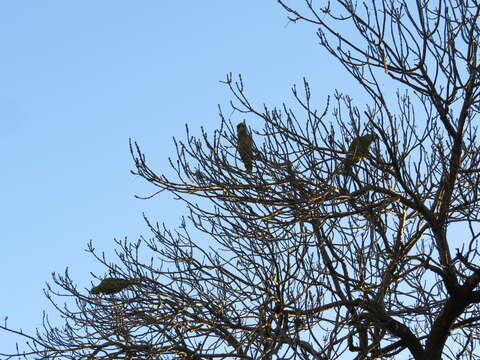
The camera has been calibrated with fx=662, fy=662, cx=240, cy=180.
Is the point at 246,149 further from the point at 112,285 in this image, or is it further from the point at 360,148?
the point at 112,285

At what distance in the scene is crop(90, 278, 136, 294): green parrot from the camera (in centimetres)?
660

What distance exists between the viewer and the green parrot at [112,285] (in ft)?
21.6

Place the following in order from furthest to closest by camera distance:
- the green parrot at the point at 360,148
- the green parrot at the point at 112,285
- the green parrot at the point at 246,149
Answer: the green parrot at the point at 112,285, the green parrot at the point at 360,148, the green parrot at the point at 246,149

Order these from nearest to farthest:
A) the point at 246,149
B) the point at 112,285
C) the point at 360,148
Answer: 1. the point at 246,149
2. the point at 360,148
3. the point at 112,285

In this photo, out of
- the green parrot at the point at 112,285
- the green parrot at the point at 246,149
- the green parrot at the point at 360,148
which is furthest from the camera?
the green parrot at the point at 112,285

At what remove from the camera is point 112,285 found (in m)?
6.61

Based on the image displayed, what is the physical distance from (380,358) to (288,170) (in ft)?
7.41

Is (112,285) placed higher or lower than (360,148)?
lower

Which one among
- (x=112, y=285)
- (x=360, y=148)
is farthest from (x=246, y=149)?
(x=112, y=285)

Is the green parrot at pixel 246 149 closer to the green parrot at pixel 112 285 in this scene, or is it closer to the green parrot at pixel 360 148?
the green parrot at pixel 360 148

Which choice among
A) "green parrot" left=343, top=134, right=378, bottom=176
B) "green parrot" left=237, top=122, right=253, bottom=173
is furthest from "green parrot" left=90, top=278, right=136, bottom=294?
"green parrot" left=343, top=134, right=378, bottom=176

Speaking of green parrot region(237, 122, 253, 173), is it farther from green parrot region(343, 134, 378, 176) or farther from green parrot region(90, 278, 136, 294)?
green parrot region(90, 278, 136, 294)

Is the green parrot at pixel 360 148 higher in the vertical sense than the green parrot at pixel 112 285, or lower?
higher

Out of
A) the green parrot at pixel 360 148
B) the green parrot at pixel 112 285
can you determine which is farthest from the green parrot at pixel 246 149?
the green parrot at pixel 112 285
